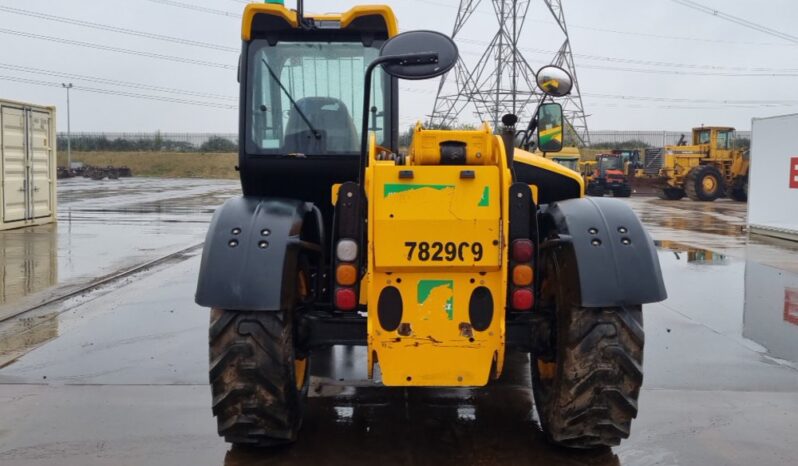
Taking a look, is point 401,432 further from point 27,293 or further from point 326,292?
point 27,293

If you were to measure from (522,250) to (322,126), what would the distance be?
180 centimetres

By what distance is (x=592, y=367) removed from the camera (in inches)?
162

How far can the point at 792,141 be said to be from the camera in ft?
57.2

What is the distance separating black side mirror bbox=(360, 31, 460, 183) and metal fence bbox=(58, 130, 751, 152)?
59.3 m

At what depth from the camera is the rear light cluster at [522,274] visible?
4059 mm

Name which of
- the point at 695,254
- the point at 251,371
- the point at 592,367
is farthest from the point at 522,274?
the point at 695,254

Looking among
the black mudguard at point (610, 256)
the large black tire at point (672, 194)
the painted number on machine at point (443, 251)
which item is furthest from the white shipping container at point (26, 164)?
the large black tire at point (672, 194)

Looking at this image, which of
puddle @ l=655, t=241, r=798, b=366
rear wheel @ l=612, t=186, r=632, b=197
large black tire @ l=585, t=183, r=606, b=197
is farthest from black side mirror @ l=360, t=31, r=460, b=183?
rear wheel @ l=612, t=186, r=632, b=197

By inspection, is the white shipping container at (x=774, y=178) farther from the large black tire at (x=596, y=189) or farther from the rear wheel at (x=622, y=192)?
the rear wheel at (x=622, y=192)

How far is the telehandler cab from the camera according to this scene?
3916 mm

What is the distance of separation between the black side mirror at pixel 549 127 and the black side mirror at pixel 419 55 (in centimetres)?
143

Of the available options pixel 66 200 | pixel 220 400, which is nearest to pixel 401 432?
pixel 220 400

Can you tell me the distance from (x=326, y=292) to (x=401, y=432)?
3.26 ft

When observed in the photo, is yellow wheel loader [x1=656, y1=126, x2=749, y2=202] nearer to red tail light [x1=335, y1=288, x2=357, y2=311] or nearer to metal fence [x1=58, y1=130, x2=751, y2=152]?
metal fence [x1=58, y1=130, x2=751, y2=152]
